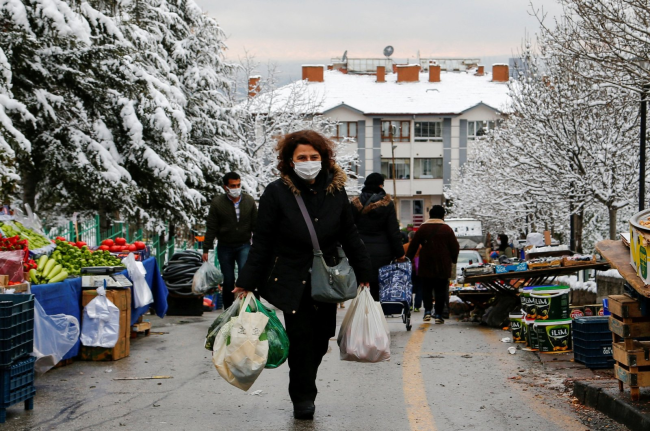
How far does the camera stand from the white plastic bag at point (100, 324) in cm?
929

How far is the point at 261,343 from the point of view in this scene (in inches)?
240

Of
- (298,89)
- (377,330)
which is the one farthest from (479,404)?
(298,89)

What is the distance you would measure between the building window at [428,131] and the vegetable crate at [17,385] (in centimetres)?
7622

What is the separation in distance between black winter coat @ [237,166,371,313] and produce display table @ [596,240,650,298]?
197 cm

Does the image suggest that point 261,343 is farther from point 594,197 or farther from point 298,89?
point 298,89

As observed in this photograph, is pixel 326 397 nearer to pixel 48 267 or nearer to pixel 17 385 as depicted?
pixel 17 385

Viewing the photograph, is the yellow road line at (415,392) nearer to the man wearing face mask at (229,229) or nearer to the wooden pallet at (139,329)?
the man wearing face mask at (229,229)

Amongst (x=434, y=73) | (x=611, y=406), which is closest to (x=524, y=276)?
(x=611, y=406)

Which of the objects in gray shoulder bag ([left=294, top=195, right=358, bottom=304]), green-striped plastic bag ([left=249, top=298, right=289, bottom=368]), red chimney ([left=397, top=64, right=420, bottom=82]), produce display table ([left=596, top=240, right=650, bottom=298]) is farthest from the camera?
red chimney ([left=397, top=64, right=420, bottom=82])

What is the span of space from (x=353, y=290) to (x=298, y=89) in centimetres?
4325

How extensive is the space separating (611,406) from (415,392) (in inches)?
67.9

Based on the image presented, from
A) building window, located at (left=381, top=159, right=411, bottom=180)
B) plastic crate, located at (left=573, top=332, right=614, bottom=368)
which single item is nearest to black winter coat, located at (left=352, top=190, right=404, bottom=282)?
plastic crate, located at (left=573, top=332, right=614, bottom=368)

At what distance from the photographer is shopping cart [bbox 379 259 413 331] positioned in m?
12.4

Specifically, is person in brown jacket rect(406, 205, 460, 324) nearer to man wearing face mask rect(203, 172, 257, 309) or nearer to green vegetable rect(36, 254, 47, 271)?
man wearing face mask rect(203, 172, 257, 309)
